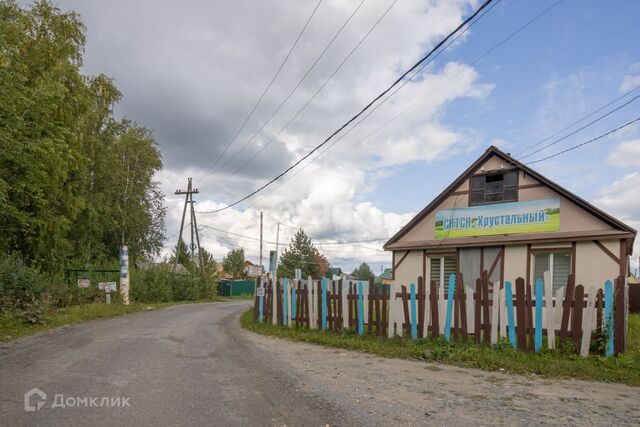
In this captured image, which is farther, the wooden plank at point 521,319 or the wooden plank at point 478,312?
the wooden plank at point 478,312

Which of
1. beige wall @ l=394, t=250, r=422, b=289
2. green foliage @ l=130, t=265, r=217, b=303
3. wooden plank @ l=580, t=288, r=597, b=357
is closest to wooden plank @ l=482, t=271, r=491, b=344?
Answer: wooden plank @ l=580, t=288, r=597, b=357

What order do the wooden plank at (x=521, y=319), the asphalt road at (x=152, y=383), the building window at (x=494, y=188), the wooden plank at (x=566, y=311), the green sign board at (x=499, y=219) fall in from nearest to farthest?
the asphalt road at (x=152, y=383)
the wooden plank at (x=566, y=311)
the wooden plank at (x=521, y=319)
the green sign board at (x=499, y=219)
the building window at (x=494, y=188)

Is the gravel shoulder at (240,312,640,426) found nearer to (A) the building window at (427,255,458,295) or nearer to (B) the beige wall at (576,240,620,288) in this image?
(B) the beige wall at (576,240,620,288)

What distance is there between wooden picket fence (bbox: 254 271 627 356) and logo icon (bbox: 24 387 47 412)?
6296 mm

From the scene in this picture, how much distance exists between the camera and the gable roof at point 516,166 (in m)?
12.6

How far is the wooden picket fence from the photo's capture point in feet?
26.2

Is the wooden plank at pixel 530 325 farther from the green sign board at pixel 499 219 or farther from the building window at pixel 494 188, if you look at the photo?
the building window at pixel 494 188

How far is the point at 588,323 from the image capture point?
7902 mm

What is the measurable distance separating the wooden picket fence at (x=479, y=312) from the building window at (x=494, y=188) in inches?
217

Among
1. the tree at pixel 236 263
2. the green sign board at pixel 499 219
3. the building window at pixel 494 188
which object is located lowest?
the tree at pixel 236 263

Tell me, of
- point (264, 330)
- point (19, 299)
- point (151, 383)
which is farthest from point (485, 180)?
point (19, 299)

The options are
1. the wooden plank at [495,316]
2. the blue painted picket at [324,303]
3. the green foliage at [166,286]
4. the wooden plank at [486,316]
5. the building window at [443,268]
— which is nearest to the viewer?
the wooden plank at [495,316]

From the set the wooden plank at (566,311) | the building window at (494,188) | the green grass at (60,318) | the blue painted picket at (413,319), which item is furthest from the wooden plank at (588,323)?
the green grass at (60,318)

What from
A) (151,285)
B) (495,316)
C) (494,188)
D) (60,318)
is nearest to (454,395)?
(495,316)
